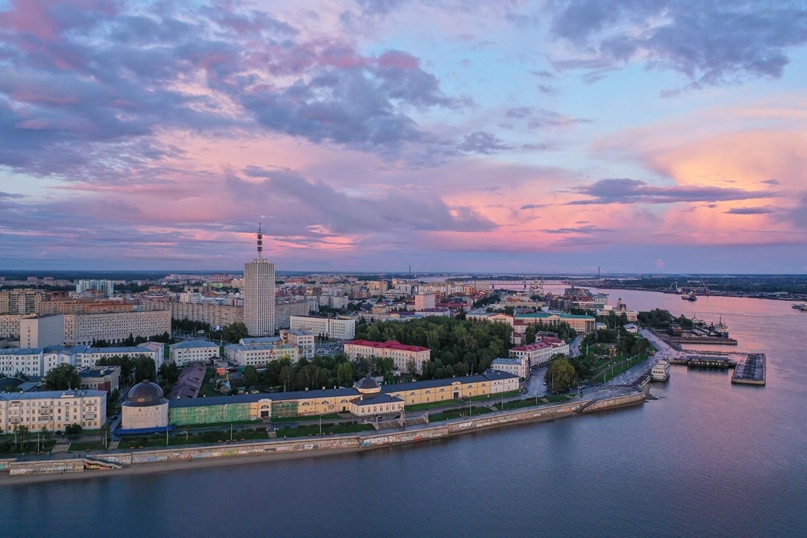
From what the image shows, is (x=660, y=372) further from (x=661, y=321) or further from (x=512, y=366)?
(x=661, y=321)

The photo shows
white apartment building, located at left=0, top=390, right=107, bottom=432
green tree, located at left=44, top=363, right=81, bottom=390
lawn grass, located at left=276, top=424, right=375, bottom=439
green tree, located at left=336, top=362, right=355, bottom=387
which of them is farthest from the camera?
green tree, located at left=336, top=362, right=355, bottom=387

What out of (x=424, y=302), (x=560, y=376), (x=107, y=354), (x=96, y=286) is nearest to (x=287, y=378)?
(x=107, y=354)

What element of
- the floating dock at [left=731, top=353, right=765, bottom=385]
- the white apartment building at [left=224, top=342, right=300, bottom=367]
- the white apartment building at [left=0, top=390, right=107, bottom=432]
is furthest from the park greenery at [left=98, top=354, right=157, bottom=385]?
the floating dock at [left=731, top=353, right=765, bottom=385]

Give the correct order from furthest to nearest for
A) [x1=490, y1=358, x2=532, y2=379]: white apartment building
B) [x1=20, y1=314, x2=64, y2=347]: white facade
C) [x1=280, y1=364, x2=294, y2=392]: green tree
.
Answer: [x1=20, y1=314, x2=64, y2=347]: white facade → [x1=490, y1=358, x2=532, y2=379]: white apartment building → [x1=280, y1=364, x2=294, y2=392]: green tree

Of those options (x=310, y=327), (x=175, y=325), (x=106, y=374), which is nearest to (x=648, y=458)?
(x=106, y=374)

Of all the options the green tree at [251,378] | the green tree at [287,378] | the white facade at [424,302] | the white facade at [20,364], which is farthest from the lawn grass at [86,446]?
the white facade at [424,302]

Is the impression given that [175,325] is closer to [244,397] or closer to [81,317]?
[81,317]

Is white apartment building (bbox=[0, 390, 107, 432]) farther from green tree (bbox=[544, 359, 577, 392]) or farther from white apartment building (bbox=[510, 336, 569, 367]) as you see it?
white apartment building (bbox=[510, 336, 569, 367])
